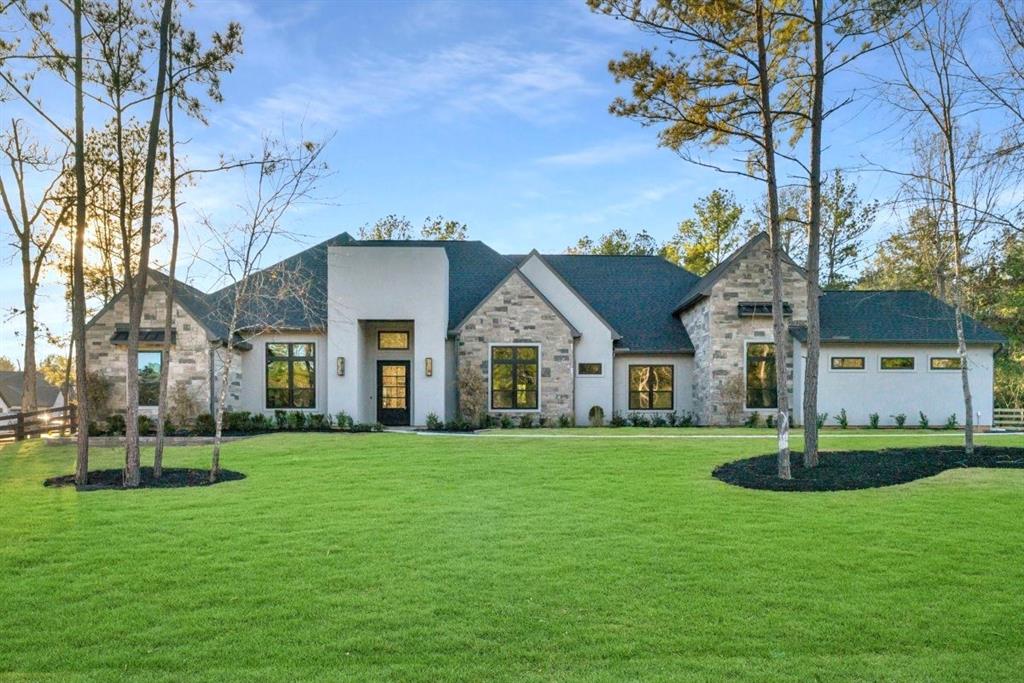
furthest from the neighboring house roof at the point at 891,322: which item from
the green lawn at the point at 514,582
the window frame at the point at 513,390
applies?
the green lawn at the point at 514,582

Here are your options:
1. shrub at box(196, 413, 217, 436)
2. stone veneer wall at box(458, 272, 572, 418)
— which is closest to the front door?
stone veneer wall at box(458, 272, 572, 418)

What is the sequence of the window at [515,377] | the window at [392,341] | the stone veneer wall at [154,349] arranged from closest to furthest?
the stone veneer wall at [154,349]
the window at [515,377]
the window at [392,341]

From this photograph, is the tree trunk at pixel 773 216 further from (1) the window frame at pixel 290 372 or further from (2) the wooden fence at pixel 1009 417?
(2) the wooden fence at pixel 1009 417

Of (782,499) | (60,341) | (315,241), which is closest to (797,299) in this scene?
(782,499)

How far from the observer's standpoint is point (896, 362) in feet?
71.2

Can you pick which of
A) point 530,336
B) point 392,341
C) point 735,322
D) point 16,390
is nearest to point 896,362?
point 735,322

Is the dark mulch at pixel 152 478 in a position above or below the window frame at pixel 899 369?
below

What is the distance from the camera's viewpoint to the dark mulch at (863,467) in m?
10.4

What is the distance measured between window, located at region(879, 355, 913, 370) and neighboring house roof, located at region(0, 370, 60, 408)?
49.7m

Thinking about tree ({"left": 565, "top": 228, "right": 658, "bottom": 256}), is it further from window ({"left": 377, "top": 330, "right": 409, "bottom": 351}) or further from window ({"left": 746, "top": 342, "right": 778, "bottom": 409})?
window ({"left": 377, "top": 330, "right": 409, "bottom": 351})

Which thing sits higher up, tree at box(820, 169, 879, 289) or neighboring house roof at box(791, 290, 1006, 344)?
tree at box(820, 169, 879, 289)

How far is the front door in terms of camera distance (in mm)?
23062

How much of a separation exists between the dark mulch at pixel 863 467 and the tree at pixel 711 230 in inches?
1021

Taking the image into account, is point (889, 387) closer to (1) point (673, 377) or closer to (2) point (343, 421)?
(1) point (673, 377)
